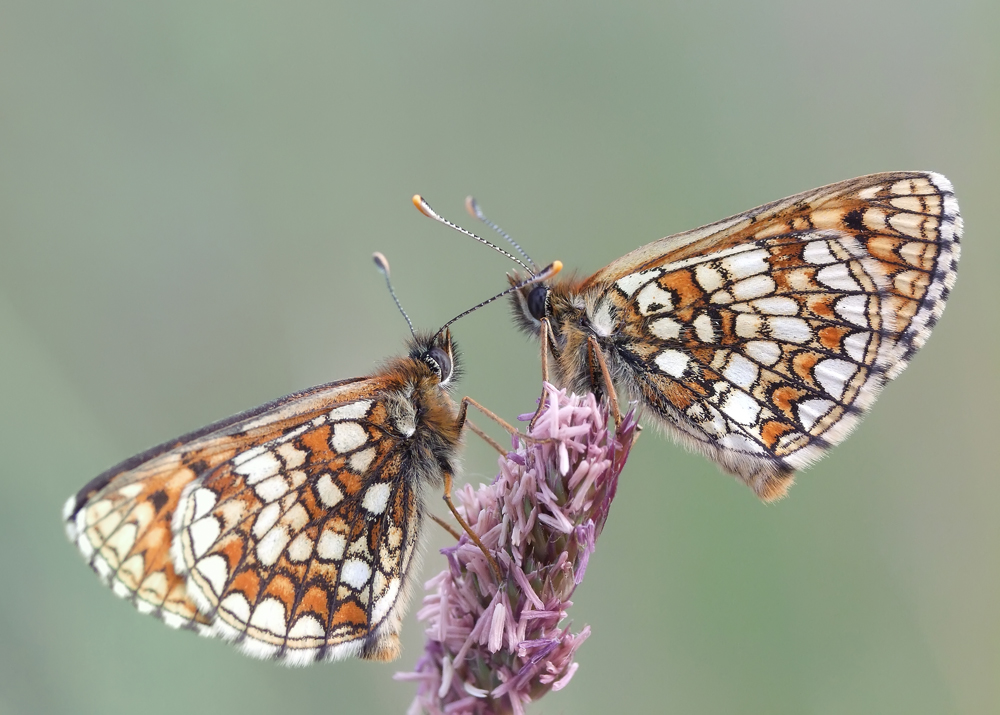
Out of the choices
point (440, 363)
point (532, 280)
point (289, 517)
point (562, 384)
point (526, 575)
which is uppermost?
point (532, 280)

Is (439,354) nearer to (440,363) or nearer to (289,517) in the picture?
(440,363)

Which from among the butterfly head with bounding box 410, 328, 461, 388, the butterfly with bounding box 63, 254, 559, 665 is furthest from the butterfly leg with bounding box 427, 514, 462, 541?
the butterfly head with bounding box 410, 328, 461, 388

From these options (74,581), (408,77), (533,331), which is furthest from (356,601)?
(408,77)

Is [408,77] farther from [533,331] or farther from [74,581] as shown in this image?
[74,581]

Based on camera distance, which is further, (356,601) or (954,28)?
(954,28)

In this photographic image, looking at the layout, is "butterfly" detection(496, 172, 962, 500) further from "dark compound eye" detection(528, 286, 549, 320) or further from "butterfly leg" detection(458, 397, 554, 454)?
"butterfly leg" detection(458, 397, 554, 454)

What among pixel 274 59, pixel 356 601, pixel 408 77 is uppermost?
pixel 274 59

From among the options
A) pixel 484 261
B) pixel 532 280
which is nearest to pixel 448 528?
pixel 532 280
